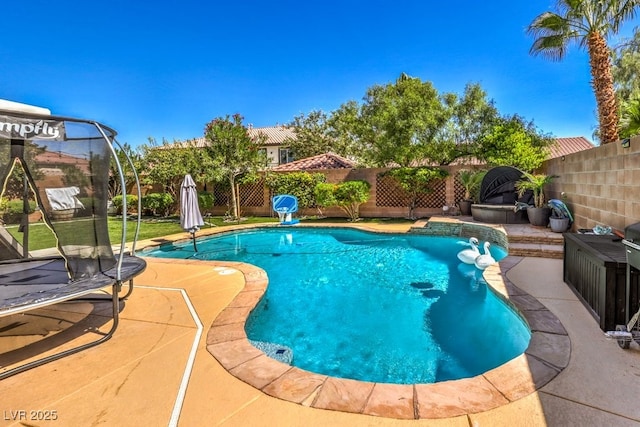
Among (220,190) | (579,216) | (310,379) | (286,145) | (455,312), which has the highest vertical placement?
(286,145)

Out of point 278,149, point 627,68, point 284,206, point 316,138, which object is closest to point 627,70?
point 627,68

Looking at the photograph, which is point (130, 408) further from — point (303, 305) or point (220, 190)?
point (220, 190)

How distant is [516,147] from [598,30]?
3.85m

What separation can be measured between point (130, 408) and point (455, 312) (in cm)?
395

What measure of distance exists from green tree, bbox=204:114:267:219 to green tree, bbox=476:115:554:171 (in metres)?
9.54

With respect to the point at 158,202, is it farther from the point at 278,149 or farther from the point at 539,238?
the point at 539,238

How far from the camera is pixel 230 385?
7.61ft

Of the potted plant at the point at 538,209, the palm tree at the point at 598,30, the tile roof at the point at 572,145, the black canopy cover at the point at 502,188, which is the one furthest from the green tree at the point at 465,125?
the tile roof at the point at 572,145

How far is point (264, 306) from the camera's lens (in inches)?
177

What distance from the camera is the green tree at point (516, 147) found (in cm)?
1093

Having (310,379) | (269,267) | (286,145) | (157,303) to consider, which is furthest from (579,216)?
(286,145)

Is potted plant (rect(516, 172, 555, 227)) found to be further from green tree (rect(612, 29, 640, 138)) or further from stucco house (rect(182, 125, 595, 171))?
green tree (rect(612, 29, 640, 138))

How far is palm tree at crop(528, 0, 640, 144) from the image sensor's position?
9.36 meters

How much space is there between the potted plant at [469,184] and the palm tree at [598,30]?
143 inches
